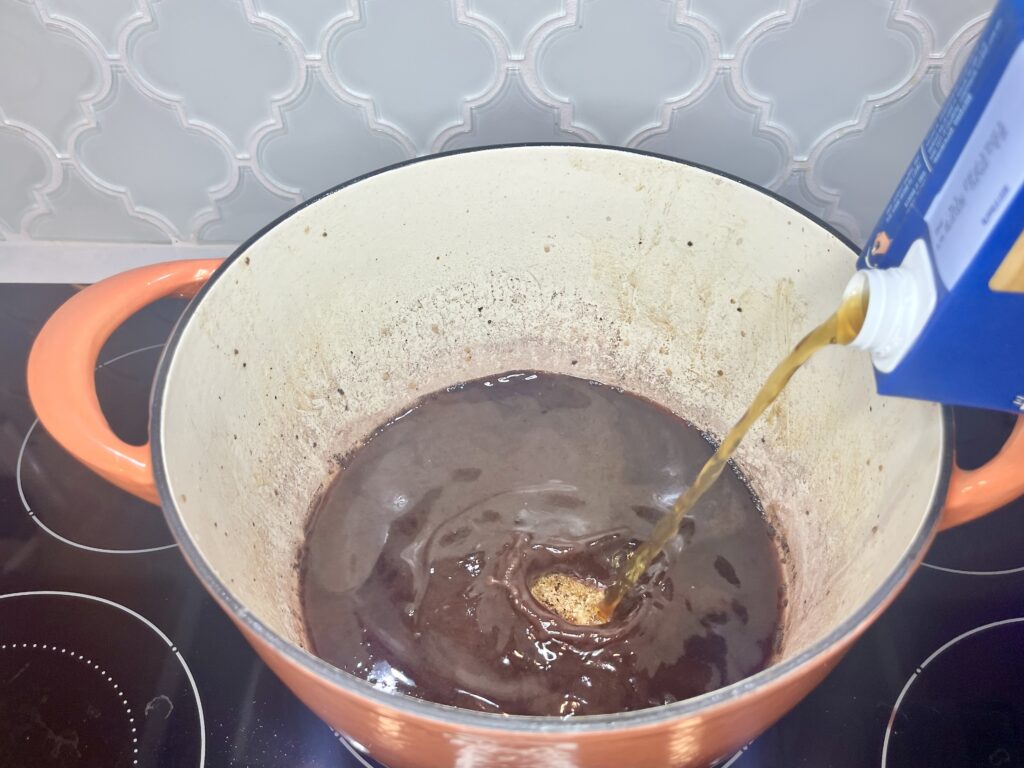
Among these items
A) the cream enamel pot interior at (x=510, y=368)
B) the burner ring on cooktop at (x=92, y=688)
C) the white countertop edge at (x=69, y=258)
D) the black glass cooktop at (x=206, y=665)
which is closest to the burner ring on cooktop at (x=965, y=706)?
the black glass cooktop at (x=206, y=665)

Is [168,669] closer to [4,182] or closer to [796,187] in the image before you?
[4,182]

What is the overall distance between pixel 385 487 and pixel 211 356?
0.75ft

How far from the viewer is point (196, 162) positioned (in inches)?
31.0

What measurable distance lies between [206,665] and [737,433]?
453mm

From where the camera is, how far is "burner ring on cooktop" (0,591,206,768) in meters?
0.61

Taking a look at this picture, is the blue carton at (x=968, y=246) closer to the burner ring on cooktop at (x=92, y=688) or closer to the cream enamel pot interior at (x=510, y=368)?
the cream enamel pot interior at (x=510, y=368)

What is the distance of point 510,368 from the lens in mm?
885

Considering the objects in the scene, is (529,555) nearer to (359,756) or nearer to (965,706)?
(359,756)

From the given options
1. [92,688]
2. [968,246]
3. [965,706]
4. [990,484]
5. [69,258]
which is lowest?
[92,688]

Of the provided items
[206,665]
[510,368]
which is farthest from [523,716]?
[510,368]

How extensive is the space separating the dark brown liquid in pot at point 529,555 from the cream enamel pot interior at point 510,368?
0.03 meters

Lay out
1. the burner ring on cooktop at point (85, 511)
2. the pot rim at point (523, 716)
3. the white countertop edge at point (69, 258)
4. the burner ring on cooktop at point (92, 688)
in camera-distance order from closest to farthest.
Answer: the pot rim at point (523, 716), the burner ring on cooktop at point (92, 688), the burner ring on cooktop at point (85, 511), the white countertop edge at point (69, 258)

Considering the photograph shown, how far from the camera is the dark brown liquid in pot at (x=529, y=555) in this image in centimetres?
65

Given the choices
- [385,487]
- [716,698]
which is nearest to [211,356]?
[385,487]
